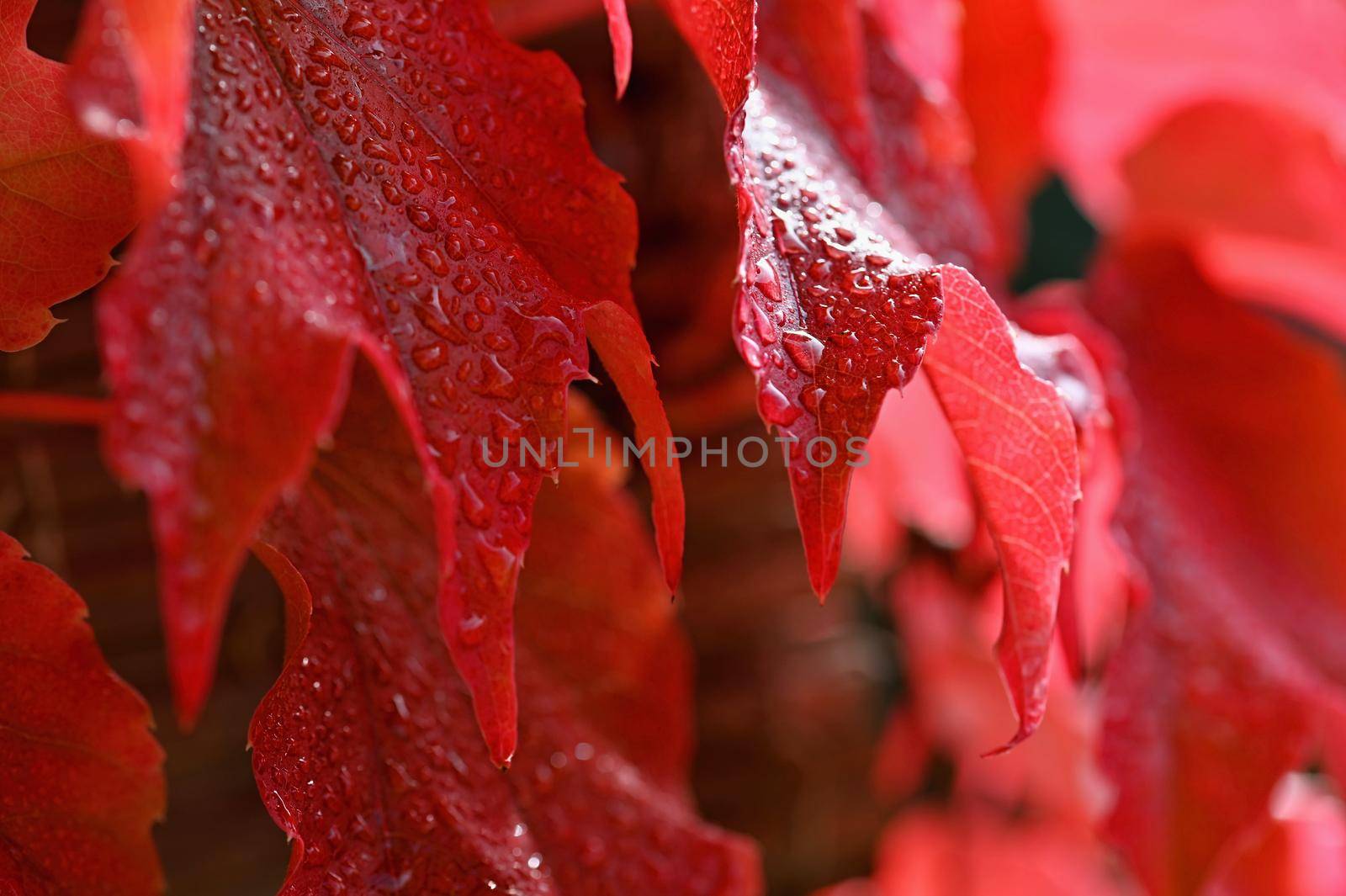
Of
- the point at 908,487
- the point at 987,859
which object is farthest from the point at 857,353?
the point at 987,859

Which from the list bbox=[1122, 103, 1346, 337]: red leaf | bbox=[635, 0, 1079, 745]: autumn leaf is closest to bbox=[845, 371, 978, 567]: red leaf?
bbox=[1122, 103, 1346, 337]: red leaf

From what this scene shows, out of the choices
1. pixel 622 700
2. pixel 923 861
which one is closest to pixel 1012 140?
pixel 622 700

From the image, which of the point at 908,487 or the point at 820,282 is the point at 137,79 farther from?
the point at 908,487

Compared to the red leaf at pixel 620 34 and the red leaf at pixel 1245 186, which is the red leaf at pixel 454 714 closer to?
the red leaf at pixel 620 34

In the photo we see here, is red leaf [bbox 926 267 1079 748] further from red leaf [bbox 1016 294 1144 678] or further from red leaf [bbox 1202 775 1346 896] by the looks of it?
red leaf [bbox 1202 775 1346 896]

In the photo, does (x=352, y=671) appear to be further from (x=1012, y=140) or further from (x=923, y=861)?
(x=923, y=861)

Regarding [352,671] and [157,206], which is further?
[352,671]
